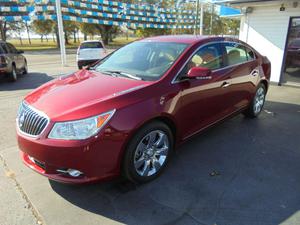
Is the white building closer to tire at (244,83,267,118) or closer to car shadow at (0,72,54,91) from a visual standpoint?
tire at (244,83,267,118)

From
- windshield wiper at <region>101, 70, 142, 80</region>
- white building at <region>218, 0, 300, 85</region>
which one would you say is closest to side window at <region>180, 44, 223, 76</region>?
windshield wiper at <region>101, 70, 142, 80</region>

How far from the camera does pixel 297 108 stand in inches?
241

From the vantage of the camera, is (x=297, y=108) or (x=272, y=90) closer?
(x=297, y=108)

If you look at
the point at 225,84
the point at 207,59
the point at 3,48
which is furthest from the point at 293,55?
the point at 3,48

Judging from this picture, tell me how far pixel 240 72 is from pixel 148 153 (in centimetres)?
245

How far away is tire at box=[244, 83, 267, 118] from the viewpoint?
5180 millimetres

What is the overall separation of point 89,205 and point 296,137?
3681 mm

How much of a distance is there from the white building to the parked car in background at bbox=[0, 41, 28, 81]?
7876mm

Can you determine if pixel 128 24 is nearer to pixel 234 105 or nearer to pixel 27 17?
pixel 27 17

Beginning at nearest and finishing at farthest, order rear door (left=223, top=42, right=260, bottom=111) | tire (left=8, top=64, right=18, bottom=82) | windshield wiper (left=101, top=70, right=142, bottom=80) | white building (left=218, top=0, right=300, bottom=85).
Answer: windshield wiper (left=101, top=70, right=142, bottom=80), rear door (left=223, top=42, right=260, bottom=111), white building (left=218, top=0, right=300, bottom=85), tire (left=8, top=64, right=18, bottom=82)

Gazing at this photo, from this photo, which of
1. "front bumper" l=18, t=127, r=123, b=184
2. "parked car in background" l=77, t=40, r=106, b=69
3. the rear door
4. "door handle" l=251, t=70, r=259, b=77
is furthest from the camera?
"parked car in background" l=77, t=40, r=106, b=69

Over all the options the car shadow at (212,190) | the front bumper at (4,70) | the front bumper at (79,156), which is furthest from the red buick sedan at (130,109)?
the front bumper at (4,70)

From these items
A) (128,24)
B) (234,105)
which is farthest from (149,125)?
(128,24)

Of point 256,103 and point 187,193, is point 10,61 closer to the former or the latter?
point 256,103
